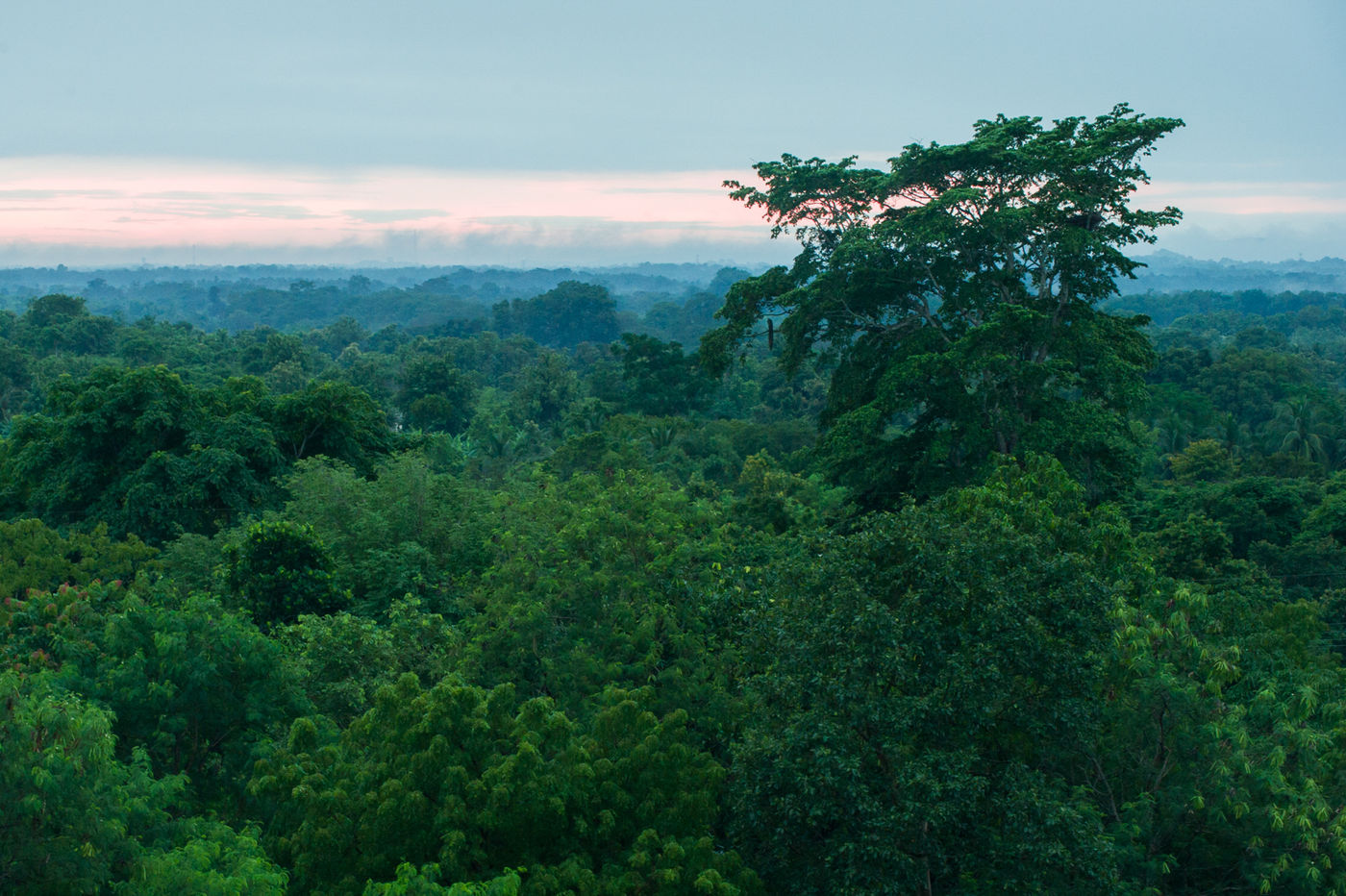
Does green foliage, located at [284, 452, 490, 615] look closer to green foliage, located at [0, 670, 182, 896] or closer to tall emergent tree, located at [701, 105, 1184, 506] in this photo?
tall emergent tree, located at [701, 105, 1184, 506]

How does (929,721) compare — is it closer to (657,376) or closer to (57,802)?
(57,802)

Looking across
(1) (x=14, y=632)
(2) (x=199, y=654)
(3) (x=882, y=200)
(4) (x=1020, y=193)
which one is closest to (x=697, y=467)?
(3) (x=882, y=200)

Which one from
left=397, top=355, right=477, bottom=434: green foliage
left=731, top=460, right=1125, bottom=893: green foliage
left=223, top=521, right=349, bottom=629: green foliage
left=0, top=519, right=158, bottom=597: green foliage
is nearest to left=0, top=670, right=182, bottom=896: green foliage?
left=731, top=460, right=1125, bottom=893: green foliage

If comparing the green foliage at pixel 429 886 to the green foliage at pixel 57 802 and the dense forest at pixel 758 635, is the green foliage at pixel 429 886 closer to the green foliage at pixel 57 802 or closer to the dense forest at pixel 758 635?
the dense forest at pixel 758 635

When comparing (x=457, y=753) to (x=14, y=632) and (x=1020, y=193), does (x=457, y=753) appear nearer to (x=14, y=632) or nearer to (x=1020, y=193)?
(x=14, y=632)

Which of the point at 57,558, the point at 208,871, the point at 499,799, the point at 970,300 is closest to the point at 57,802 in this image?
the point at 208,871
